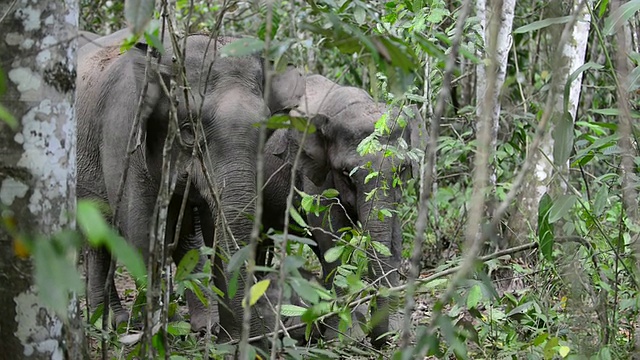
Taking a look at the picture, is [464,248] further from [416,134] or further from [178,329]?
[416,134]

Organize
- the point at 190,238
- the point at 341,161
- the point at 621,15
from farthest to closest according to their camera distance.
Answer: the point at 190,238 < the point at 341,161 < the point at 621,15

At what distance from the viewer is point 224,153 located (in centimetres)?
528

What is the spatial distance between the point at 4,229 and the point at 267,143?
401 cm

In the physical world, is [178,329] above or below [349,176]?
below

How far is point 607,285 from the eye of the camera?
13.5 ft

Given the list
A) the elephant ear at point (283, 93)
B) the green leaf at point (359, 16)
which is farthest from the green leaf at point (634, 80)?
the elephant ear at point (283, 93)

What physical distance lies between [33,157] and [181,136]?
6.78 ft

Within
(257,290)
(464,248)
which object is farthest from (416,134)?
(257,290)

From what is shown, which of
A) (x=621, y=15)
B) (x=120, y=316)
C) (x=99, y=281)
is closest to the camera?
(x=621, y=15)

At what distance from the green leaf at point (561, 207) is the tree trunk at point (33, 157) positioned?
1670mm

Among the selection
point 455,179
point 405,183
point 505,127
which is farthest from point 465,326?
point 455,179

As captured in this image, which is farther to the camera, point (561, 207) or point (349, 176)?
point (349, 176)

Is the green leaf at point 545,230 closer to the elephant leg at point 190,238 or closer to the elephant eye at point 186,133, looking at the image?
the elephant eye at point 186,133

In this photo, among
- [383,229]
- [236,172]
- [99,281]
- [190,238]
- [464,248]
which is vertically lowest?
[99,281]
